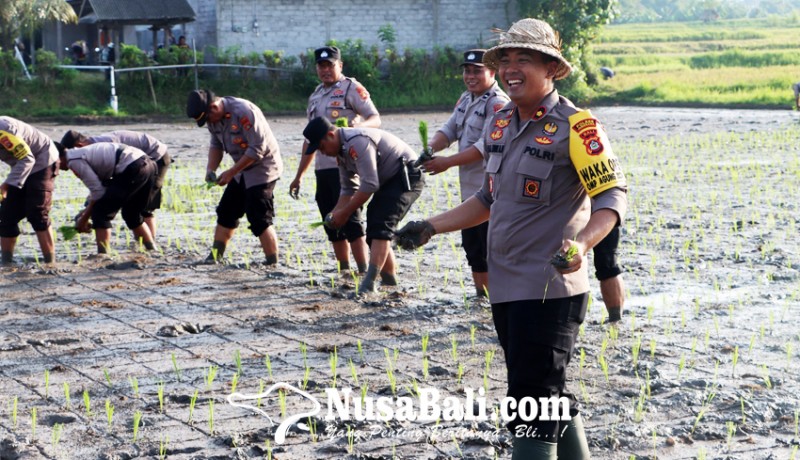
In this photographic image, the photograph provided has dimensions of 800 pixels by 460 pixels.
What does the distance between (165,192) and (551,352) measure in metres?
11.3

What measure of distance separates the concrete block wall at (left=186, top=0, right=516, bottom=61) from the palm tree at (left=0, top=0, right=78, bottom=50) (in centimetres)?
393

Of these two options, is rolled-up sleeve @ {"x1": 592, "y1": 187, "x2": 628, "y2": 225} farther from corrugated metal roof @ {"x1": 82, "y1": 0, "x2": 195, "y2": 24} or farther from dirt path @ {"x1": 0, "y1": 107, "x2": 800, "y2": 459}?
corrugated metal roof @ {"x1": 82, "y1": 0, "x2": 195, "y2": 24}

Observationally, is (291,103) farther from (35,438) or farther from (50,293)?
(35,438)

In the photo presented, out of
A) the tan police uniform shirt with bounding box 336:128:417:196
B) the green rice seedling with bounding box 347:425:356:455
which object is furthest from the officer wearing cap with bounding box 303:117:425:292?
the green rice seedling with bounding box 347:425:356:455

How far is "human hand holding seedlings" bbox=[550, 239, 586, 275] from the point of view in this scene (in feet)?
12.5

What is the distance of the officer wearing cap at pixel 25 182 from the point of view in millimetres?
9578

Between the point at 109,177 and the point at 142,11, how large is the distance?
23.1 metres

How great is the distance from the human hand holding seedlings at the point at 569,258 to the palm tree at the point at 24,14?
99.6 ft

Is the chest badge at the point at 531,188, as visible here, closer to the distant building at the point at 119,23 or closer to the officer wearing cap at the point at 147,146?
the officer wearing cap at the point at 147,146

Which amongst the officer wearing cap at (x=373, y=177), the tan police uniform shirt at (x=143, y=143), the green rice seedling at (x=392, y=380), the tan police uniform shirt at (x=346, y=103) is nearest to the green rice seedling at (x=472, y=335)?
the green rice seedling at (x=392, y=380)

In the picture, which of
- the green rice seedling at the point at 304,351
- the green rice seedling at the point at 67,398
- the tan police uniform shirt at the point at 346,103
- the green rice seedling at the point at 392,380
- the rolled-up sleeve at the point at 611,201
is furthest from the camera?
the tan police uniform shirt at the point at 346,103

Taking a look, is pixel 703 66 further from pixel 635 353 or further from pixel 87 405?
pixel 87 405

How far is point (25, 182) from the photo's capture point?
10016 mm

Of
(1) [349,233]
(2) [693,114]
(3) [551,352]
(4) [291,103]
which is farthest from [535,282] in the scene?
(4) [291,103]
